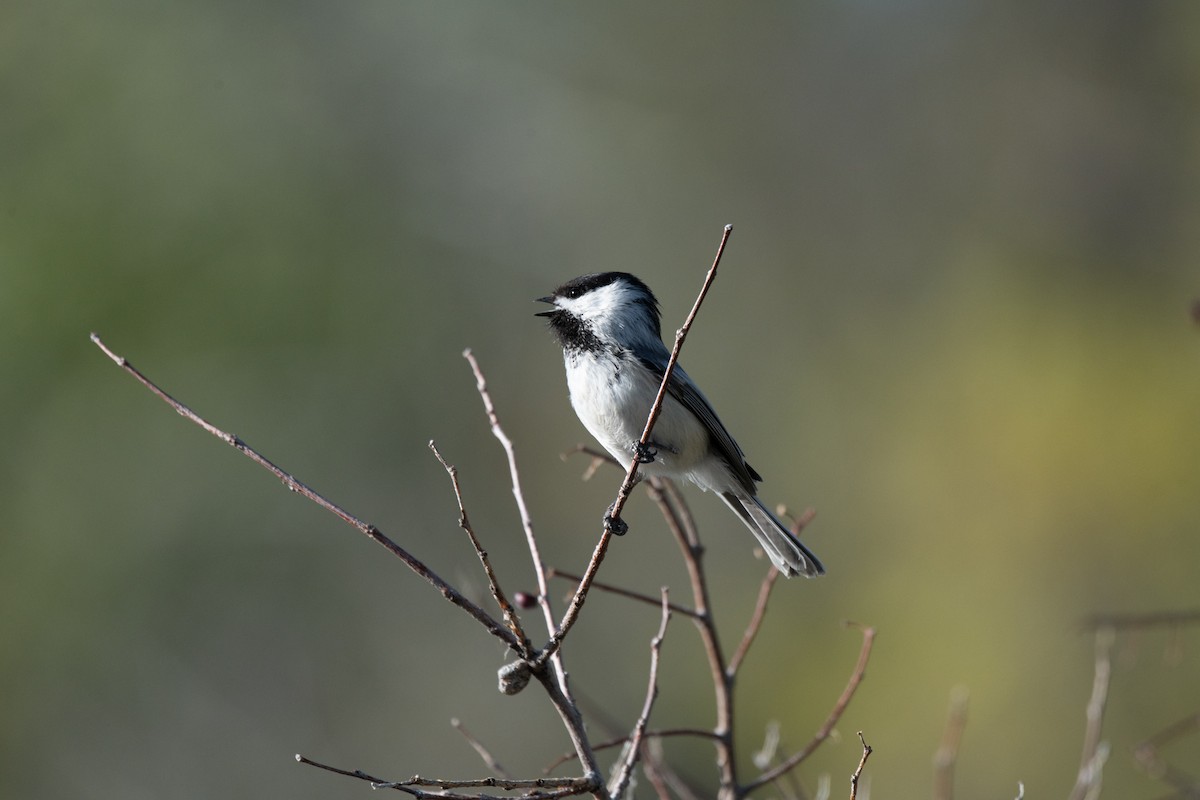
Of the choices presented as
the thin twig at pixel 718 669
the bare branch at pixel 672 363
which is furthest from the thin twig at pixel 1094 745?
the bare branch at pixel 672 363

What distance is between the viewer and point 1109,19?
552 inches

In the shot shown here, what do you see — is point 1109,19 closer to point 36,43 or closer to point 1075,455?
point 1075,455

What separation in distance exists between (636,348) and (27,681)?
11.1 m

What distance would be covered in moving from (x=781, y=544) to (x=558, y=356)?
10593 mm

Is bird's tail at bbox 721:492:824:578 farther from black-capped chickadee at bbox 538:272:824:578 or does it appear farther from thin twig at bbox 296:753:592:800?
thin twig at bbox 296:753:592:800

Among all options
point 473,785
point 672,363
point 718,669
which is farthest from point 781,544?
point 473,785

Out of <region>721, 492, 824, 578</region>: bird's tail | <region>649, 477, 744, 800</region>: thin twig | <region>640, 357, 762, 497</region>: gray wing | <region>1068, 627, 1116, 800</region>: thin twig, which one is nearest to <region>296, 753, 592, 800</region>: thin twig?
<region>649, 477, 744, 800</region>: thin twig

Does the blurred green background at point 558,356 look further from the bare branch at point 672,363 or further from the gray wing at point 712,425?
the bare branch at point 672,363

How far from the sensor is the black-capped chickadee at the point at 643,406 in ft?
11.9

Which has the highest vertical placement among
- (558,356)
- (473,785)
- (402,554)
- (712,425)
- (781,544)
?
(558,356)

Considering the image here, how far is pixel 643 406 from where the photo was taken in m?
3.66

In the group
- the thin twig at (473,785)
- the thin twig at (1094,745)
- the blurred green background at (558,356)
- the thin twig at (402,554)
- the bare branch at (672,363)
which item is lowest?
the thin twig at (1094,745)

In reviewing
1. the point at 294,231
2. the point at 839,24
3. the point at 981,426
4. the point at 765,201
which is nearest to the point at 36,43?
the point at 294,231

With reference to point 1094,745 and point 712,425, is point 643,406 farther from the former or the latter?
point 1094,745
